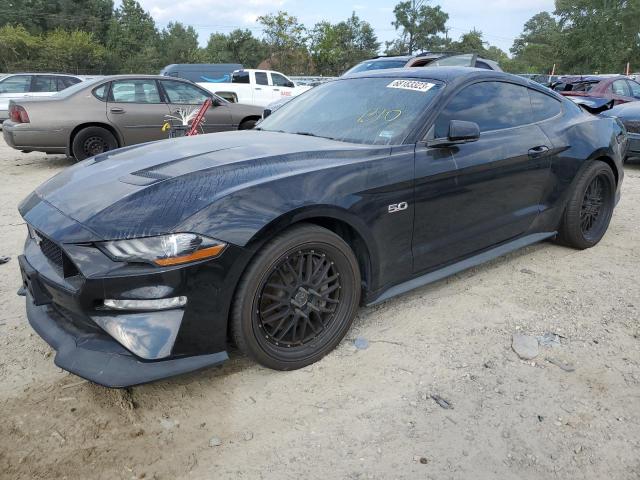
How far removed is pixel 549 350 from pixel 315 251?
57.0 inches

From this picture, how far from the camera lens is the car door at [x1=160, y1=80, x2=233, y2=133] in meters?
8.66

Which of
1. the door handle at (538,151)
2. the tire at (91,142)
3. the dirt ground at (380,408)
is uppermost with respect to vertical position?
the door handle at (538,151)

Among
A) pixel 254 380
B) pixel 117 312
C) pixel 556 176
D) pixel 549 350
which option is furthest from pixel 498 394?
pixel 556 176

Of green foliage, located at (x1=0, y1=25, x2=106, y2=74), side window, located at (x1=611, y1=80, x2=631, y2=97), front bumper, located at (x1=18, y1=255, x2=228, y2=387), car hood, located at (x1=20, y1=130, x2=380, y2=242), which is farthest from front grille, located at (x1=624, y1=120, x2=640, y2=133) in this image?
green foliage, located at (x1=0, y1=25, x2=106, y2=74)

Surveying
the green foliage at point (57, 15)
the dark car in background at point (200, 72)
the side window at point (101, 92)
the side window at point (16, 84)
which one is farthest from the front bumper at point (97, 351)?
the green foliage at point (57, 15)

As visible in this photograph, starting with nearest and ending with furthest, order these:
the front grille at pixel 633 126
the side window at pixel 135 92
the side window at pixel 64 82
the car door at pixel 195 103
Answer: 1. the front grille at pixel 633 126
2. the side window at pixel 135 92
3. the car door at pixel 195 103
4. the side window at pixel 64 82

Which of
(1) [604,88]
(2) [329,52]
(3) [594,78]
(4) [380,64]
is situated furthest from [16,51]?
(1) [604,88]

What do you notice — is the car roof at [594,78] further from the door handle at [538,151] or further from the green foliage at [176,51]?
the green foliage at [176,51]

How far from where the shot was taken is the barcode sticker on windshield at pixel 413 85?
3.23m

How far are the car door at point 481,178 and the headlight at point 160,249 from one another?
135cm

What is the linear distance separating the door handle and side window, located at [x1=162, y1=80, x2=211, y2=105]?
652 centimetres

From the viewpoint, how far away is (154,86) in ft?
28.0

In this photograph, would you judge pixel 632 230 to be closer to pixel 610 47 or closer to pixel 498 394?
pixel 498 394

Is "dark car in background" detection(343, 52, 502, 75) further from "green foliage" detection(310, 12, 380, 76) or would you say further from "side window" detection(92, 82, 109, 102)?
"green foliage" detection(310, 12, 380, 76)
